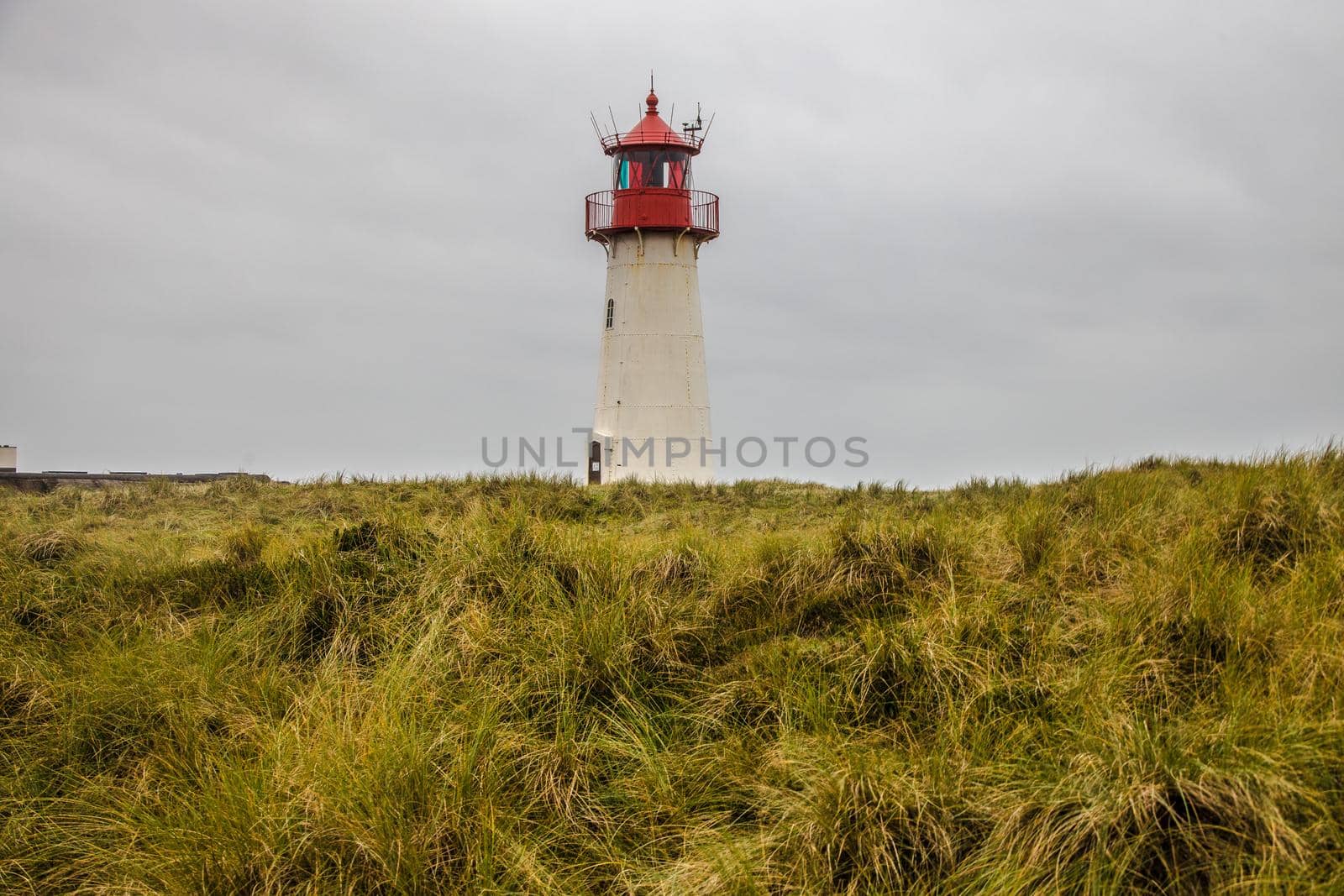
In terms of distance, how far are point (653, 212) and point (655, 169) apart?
92cm

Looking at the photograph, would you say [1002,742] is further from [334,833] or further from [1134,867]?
[334,833]

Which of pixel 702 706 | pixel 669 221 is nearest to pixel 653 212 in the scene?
pixel 669 221

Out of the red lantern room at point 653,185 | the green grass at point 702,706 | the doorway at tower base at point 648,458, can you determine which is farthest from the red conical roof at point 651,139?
the green grass at point 702,706

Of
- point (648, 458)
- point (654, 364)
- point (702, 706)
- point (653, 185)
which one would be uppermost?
point (653, 185)

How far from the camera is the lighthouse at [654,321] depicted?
22766mm

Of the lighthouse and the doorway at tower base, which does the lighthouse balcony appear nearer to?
the lighthouse

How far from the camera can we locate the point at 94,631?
839cm

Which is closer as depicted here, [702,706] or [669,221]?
[702,706]

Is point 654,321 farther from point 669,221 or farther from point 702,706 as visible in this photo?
point 702,706

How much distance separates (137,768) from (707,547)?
4.07 meters

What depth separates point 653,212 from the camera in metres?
22.8

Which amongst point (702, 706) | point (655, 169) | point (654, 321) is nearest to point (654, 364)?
point (654, 321)

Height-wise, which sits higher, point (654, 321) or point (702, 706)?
point (654, 321)

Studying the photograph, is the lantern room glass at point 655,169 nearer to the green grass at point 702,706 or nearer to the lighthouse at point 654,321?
the lighthouse at point 654,321
